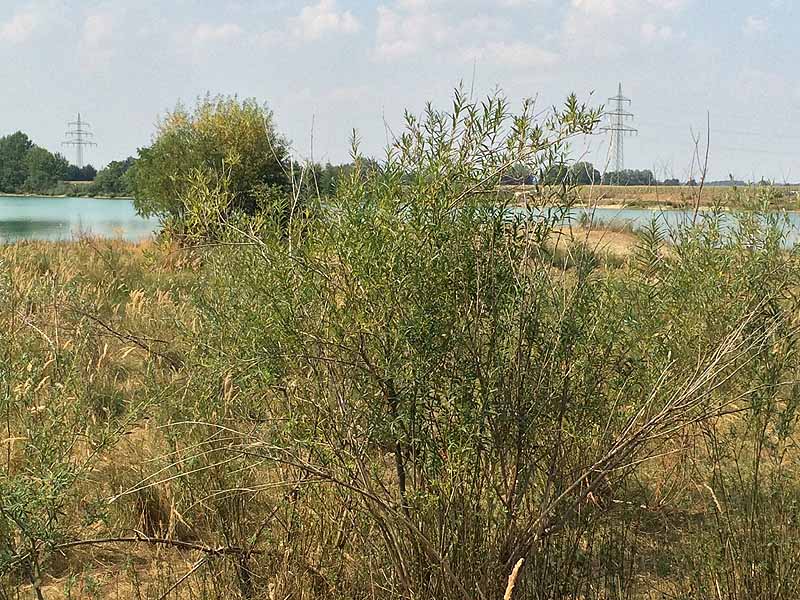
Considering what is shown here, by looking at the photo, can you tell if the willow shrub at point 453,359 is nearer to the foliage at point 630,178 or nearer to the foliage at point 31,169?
the foliage at point 630,178

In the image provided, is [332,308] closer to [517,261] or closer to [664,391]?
[517,261]

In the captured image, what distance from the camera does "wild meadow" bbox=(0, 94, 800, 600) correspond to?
2.80 meters

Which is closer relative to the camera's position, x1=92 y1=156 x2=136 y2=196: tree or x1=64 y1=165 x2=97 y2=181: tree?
x1=92 y1=156 x2=136 y2=196: tree

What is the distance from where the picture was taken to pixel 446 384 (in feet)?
9.34

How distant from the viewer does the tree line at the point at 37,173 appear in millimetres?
63562

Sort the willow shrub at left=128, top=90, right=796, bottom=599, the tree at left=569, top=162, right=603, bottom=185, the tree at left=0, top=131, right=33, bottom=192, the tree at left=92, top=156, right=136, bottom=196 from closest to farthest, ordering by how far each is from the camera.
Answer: the willow shrub at left=128, top=90, right=796, bottom=599, the tree at left=569, top=162, right=603, bottom=185, the tree at left=92, top=156, right=136, bottom=196, the tree at left=0, top=131, right=33, bottom=192

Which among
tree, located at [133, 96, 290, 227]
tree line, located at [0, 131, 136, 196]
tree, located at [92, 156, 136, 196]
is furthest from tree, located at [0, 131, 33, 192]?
tree, located at [133, 96, 290, 227]

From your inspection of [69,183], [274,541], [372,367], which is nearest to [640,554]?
[274,541]

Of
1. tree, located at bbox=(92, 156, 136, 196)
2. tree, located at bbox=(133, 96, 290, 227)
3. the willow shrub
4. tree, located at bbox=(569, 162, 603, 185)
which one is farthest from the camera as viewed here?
tree, located at bbox=(92, 156, 136, 196)

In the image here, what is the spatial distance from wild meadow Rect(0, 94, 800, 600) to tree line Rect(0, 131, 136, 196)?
210ft

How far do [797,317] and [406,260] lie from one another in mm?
2166

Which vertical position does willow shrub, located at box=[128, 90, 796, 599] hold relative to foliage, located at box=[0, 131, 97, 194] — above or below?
below

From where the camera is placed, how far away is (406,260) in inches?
109

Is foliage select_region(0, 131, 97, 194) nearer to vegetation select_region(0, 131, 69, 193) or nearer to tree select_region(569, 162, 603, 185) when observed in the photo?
vegetation select_region(0, 131, 69, 193)
